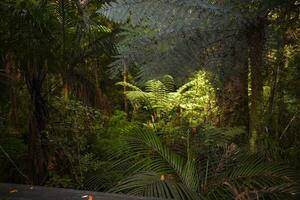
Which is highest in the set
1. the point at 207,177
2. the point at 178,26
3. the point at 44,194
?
the point at 178,26

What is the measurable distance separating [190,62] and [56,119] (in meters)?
3.21

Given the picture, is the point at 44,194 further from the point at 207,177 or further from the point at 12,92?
the point at 12,92

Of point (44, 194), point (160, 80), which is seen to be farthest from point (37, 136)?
point (44, 194)

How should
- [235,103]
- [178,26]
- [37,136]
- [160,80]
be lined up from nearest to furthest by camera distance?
[178,26] → [160,80] → [37,136] → [235,103]

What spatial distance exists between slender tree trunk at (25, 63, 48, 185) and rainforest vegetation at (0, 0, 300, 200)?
0.04ft

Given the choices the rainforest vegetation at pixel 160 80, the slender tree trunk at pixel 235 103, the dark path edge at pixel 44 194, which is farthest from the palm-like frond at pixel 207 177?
the slender tree trunk at pixel 235 103

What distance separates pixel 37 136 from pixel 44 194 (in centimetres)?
185

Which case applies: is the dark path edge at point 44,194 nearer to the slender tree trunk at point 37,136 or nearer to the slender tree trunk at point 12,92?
the slender tree trunk at point 37,136

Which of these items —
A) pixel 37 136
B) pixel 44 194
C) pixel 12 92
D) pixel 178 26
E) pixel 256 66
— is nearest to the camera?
pixel 178 26

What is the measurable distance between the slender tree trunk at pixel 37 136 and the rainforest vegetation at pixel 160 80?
0.01m

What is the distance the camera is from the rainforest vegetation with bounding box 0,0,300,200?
169 centimetres

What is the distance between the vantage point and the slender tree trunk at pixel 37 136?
13.6 feet

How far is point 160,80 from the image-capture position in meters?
3.71

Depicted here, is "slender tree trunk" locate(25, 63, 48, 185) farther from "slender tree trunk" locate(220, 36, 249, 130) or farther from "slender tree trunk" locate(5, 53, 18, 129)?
"slender tree trunk" locate(220, 36, 249, 130)
